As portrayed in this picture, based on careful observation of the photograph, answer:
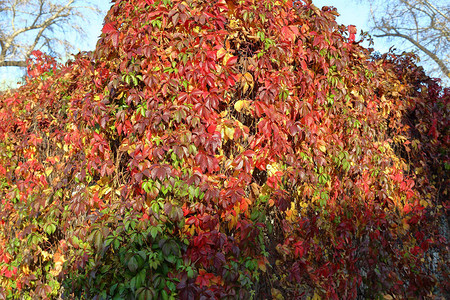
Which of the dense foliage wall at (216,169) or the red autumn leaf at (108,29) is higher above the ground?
the red autumn leaf at (108,29)

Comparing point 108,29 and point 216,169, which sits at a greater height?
point 108,29

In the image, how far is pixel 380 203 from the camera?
129 inches

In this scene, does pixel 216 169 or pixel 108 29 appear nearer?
pixel 216 169

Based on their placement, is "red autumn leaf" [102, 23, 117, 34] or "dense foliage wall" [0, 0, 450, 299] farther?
"red autumn leaf" [102, 23, 117, 34]

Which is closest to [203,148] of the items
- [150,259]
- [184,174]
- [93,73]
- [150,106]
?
[184,174]

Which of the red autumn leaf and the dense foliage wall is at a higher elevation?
the red autumn leaf

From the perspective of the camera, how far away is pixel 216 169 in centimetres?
226

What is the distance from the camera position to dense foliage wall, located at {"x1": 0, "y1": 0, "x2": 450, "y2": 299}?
2223 millimetres

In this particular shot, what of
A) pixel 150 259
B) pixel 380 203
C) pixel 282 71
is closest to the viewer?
pixel 150 259

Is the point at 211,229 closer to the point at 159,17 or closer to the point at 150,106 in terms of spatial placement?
the point at 150,106

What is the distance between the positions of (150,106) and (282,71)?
0.89m

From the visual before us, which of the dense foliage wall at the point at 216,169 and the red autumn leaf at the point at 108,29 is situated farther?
the red autumn leaf at the point at 108,29

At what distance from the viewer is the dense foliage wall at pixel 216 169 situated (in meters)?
2.22

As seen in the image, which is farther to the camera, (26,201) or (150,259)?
(26,201)
